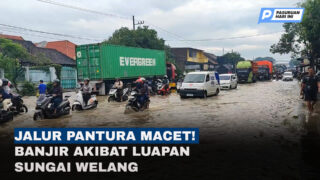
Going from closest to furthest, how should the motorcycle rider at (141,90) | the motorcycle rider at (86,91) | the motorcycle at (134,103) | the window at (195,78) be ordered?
the motorcycle at (134,103) → the motorcycle rider at (141,90) → the motorcycle rider at (86,91) → the window at (195,78)

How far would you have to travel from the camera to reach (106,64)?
20.7 m

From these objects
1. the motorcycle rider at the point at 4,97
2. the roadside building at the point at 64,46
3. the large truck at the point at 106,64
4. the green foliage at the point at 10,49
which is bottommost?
the motorcycle rider at the point at 4,97

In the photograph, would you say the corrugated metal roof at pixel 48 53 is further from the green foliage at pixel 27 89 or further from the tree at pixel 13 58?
the green foliage at pixel 27 89

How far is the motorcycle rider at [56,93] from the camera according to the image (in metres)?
10.3

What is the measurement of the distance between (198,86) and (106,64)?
7.62 m

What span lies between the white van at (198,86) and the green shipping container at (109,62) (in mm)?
6532

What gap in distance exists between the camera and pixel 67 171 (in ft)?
15.2

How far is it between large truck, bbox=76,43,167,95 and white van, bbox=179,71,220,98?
6145 millimetres

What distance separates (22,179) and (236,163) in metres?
3.54

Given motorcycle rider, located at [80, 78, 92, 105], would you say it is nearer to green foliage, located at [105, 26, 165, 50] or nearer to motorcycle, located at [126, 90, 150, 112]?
motorcycle, located at [126, 90, 150, 112]

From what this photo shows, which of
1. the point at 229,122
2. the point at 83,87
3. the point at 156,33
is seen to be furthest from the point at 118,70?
the point at 156,33

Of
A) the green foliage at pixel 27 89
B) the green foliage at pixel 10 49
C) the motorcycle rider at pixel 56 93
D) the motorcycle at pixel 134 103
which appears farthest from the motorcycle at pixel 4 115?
the green foliage at pixel 10 49

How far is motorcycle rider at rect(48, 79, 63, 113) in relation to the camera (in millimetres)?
10328

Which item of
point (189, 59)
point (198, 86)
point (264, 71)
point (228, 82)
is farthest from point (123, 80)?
point (189, 59)
